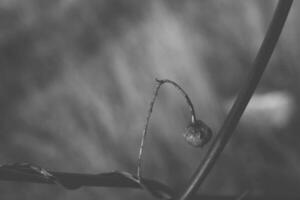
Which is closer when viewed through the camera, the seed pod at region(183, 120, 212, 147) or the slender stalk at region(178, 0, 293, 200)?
the slender stalk at region(178, 0, 293, 200)

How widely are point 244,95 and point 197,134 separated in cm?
13

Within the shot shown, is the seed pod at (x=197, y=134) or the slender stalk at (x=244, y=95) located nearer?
the slender stalk at (x=244, y=95)

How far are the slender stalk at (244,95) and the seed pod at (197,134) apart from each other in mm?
104

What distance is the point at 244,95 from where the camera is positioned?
575 millimetres

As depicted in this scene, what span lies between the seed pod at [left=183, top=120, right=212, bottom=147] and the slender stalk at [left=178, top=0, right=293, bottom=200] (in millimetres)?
104

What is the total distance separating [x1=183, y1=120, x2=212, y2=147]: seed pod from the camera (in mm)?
677

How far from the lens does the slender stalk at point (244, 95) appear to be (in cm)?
56

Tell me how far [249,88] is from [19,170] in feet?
0.77

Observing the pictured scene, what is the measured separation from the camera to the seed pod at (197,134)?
0.68m

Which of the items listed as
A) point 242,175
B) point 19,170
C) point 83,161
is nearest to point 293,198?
point 19,170

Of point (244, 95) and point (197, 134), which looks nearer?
point (244, 95)

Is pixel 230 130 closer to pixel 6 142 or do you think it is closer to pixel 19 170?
pixel 19 170

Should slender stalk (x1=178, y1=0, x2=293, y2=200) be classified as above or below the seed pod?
above

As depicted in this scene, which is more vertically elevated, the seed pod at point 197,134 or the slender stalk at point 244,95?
the slender stalk at point 244,95
